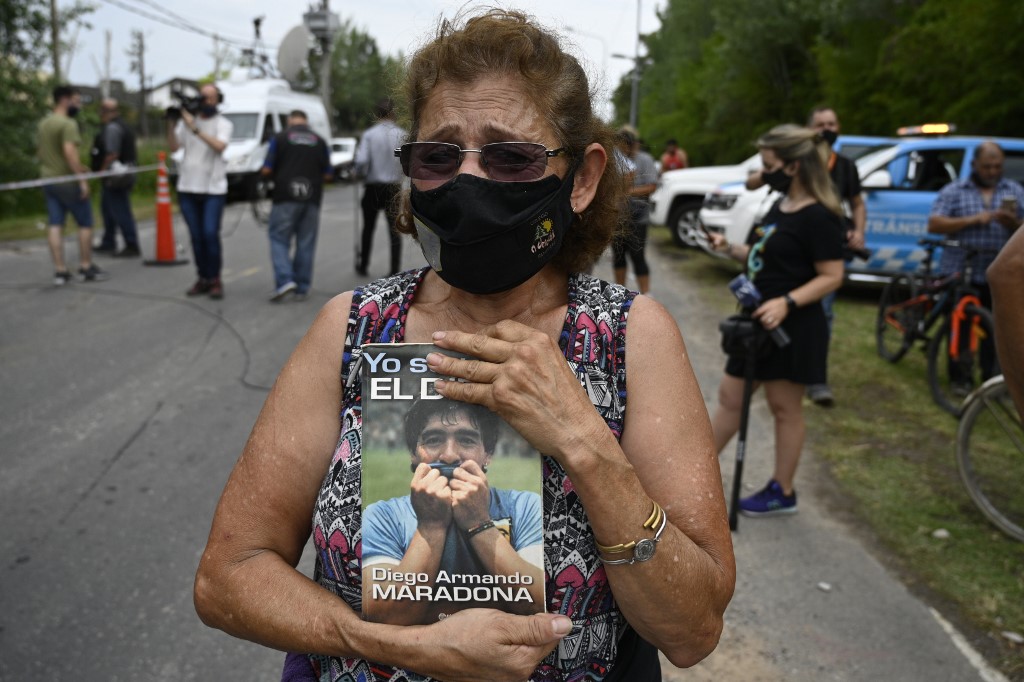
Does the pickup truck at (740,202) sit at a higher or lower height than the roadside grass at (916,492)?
higher

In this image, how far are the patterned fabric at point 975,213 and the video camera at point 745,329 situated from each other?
3.34m

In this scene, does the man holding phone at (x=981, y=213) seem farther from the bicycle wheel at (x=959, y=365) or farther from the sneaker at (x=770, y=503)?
the sneaker at (x=770, y=503)

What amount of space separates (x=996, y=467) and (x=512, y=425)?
4.68 meters

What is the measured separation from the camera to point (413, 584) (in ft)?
4.58

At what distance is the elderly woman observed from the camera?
1.39 meters

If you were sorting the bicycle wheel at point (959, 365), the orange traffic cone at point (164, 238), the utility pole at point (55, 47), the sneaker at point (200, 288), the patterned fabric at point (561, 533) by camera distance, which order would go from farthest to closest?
1. the utility pole at point (55, 47)
2. the orange traffic cone at point (164, 238)
3. the sneaker at point (200, 288)
4. the bicycle wheel at point (959, 365)
5. the patterned fabric at point (561, 533)

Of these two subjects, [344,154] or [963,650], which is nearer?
[963,650]

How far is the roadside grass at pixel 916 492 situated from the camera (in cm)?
361

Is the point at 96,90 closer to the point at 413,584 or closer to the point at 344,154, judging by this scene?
the point at 344,154

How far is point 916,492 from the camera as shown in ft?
15.5

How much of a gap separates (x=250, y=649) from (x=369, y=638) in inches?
77.9

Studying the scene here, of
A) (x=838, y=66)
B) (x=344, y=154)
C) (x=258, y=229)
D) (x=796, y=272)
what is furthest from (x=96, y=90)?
(x=796, y=272)

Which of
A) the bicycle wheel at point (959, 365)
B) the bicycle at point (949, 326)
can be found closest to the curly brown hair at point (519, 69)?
the bicycle at point (949, 326)

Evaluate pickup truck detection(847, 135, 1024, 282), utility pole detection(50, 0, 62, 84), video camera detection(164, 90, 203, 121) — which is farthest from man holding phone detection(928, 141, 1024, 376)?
utility pole detection(50, 0, 62, 84)
